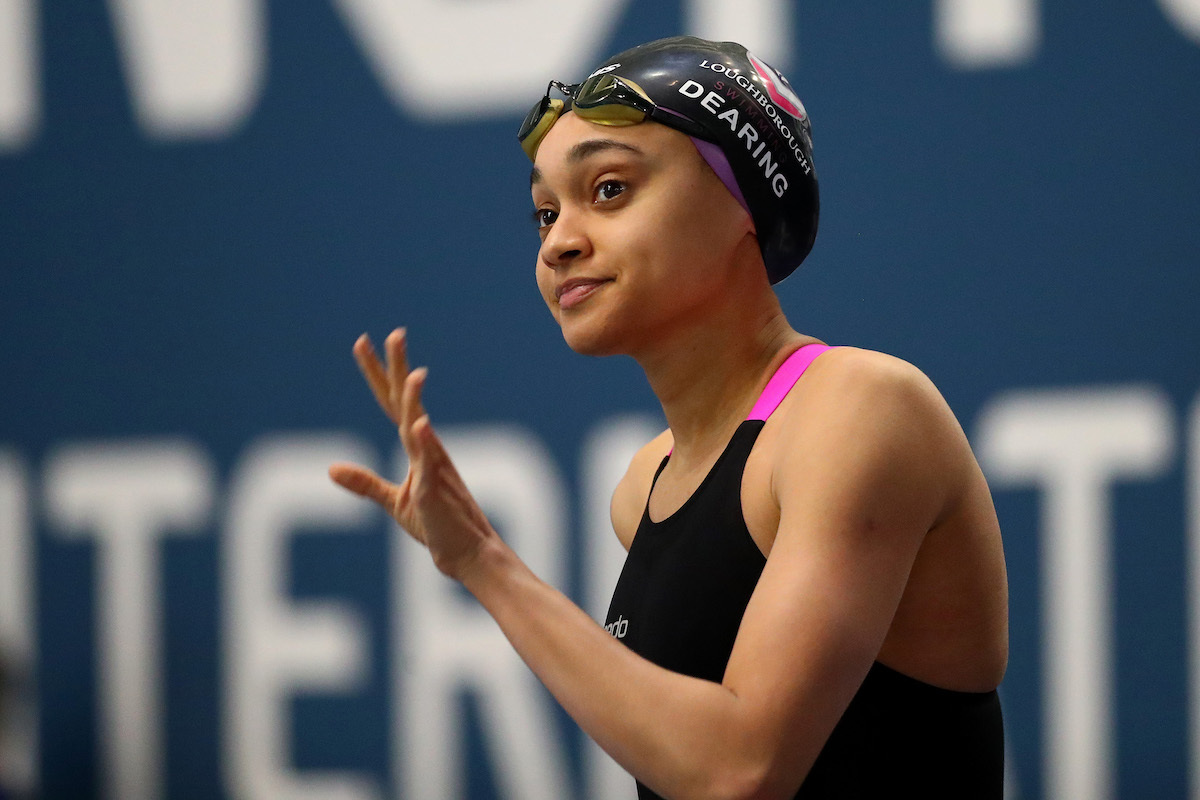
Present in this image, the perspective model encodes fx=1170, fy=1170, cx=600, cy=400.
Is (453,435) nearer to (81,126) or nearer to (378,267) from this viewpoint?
(378,267)

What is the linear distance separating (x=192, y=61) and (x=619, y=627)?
125 inches

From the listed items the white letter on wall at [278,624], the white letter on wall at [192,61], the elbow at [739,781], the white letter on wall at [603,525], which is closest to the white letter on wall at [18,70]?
the white letter on wall at [192,61]

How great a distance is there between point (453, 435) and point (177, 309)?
3.71 ft

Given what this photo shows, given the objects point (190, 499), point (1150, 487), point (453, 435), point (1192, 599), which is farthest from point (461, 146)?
point (1192, 599)

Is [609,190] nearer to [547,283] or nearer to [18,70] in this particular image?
[547,283]

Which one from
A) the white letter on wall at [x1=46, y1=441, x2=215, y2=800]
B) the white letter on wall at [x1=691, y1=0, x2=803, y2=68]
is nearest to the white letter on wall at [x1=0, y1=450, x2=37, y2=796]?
the white letter on wall at [x1=46, y1=441, x2=215, y2=800]

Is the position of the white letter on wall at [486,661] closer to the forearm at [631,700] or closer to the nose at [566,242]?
the nose at [566,242]

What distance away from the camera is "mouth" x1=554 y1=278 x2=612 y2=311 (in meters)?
1.61

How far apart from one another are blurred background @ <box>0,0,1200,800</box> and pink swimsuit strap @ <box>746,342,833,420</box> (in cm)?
211

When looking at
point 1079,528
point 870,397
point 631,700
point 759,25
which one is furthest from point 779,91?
point 1079,528

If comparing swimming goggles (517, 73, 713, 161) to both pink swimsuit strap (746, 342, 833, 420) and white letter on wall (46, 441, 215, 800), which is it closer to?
pink swimsuit strap (746, 342, 833, 420)

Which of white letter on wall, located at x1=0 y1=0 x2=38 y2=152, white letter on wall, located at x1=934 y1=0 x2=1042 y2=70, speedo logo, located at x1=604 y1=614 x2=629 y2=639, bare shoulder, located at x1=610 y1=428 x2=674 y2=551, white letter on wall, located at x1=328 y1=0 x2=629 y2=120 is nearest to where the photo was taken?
speedo logo, located at x1=604 y1=614 x2=629 y2=639

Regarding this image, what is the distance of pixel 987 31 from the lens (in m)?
3.57

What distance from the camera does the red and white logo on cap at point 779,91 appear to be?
1.72 metres
